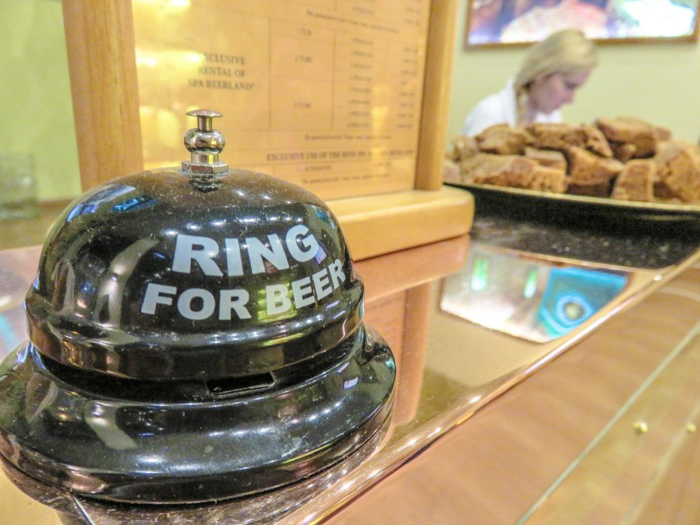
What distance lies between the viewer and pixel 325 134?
0.80 m

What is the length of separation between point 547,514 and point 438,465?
0.52 m

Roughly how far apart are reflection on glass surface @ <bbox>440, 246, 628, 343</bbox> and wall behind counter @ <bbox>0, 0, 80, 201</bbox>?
71cm

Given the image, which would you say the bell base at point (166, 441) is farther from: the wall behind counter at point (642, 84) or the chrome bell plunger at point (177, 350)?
the wall behind counter at point (642, 84)

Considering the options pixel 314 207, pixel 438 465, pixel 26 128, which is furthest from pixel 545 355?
pixel 26 128

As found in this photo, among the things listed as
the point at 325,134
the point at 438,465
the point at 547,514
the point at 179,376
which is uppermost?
the point at 325,134

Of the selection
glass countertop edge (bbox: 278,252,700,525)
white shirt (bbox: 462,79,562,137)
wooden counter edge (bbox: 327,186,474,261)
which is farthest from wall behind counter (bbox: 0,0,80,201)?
white shirt (bbox: 462,79,562,137)

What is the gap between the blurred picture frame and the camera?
303cm

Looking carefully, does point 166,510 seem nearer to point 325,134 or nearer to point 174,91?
point 174,91

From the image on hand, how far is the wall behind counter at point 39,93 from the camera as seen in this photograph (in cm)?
87

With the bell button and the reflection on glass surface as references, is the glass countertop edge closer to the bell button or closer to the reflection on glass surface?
the reflection on glass surface

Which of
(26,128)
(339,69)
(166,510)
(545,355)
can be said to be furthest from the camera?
(26,128)

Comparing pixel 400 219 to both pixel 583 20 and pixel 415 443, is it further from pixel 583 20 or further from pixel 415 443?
pixel 583 20

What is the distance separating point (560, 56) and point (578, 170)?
2.02 m

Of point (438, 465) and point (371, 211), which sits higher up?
point (371, 211)
